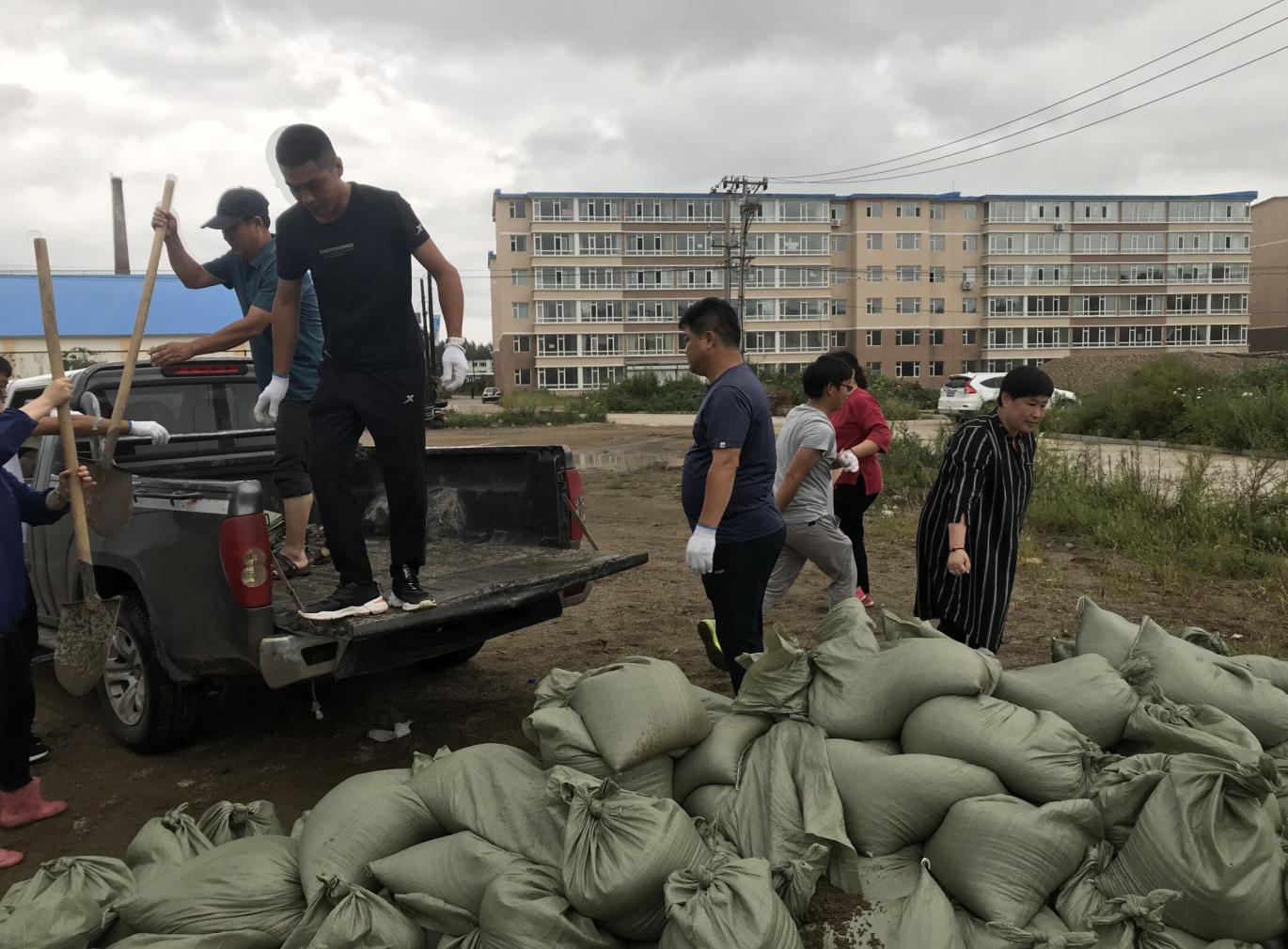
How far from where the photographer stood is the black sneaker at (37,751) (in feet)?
12.9

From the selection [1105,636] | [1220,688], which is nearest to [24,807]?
[1105,636]

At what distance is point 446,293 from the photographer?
12.0 feet

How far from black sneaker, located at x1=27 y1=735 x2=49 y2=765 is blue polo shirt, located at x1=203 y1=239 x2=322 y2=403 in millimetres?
1815

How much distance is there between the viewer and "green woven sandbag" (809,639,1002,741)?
2.53 meters

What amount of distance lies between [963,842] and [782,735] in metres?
0.54

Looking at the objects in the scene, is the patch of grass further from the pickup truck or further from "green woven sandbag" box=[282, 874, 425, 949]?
"green woven sandbag" box=[282, 874, 425, 949]

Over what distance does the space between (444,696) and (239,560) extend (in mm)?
1670

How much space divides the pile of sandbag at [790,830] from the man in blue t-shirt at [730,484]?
26.4 inches

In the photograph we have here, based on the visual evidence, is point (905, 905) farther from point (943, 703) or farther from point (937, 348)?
point (937, 348)

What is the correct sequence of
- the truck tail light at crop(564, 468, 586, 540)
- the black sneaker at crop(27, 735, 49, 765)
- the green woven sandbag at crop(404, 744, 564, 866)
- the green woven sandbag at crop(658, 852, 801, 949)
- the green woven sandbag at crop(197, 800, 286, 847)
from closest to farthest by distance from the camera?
the green woven sandbag at crop(658, 852, 801, 949), the green woven sandbag at crop(404, 744, 564, 866), the green woven sandbag at crop(197, 800, 286, 847), the black sneaker at crop(27, 735, 49, 765), the truck tail light at crop(564, 468, 586, 540)

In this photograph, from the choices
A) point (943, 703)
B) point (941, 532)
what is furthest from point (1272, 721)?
point (941, 532)

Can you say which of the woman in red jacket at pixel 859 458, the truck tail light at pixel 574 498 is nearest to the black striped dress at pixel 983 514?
the truck tail light at pixel 574 498

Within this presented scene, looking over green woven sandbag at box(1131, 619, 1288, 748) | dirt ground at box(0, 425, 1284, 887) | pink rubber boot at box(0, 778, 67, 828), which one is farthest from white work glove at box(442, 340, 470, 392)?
green woven sandbag at box(1131, 619, 1288, 748)

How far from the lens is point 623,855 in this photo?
6.88 feet
